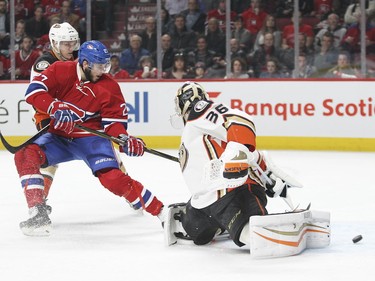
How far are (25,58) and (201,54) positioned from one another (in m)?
1.79

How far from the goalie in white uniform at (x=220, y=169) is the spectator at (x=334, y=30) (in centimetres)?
507

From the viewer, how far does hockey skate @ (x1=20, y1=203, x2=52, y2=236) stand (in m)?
5.15

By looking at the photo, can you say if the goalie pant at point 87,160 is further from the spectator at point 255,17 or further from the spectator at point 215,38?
the spectator at point 255,17

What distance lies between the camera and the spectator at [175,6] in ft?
32.9

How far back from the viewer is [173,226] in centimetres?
488

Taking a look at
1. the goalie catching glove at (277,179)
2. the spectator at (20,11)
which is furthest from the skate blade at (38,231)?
the spectator at (20,11)

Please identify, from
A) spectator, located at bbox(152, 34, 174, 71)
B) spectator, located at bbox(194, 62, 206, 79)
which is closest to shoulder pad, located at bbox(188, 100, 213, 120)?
spectator, located at bbox(194, 62, 206, 79)

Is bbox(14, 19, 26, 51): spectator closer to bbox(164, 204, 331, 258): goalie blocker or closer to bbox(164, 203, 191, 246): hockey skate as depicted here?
bbox(164, 203, 191, 246): hockey skate

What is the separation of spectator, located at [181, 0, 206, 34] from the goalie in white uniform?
5.40 meters

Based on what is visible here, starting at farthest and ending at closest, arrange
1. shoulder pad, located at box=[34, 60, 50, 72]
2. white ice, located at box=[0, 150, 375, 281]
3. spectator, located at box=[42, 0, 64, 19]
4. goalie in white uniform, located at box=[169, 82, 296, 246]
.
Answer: spectator, located at box=[42, 0, 64, 19] → shoulder pad, located at box=[34, 60, 50, 72] → goalie in white uniform, located at box=[169, 82, 296, 246] → white ice, located at box=[0, 150, 375, 281]

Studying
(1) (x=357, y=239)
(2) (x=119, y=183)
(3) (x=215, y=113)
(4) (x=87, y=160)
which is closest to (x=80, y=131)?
(4) (x=87, y=160)

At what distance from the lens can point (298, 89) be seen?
9492mm

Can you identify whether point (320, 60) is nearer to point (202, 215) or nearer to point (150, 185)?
point (150, 185)

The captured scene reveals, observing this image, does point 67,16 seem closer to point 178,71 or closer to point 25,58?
point 25,58
